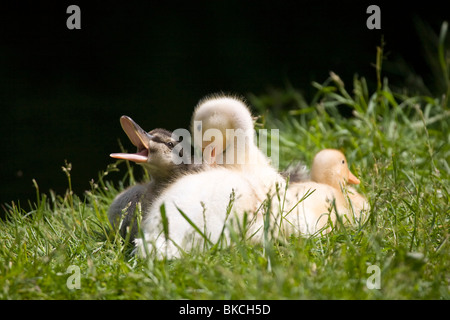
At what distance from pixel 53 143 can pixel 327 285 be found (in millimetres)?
3210

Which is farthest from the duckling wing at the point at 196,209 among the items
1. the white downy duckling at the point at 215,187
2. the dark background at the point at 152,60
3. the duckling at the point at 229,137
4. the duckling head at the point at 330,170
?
the dark background at the point at 152,60

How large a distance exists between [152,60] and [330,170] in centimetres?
281

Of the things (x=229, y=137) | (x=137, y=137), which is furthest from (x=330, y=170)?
(x=137, y=137)

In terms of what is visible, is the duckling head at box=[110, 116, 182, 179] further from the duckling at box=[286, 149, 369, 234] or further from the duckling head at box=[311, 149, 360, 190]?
the duckling head at box=[311, 149, 360, 190]

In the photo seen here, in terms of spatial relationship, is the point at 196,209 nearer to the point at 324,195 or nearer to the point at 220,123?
the point at 220,123

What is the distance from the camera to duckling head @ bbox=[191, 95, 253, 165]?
101 inches

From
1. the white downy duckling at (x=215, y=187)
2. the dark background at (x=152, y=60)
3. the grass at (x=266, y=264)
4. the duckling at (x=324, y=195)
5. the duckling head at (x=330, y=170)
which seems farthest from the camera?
the dark background at (x=152, y=60)

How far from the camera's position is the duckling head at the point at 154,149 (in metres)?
2.54

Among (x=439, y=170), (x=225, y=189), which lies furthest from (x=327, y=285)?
(x=439, y=170)

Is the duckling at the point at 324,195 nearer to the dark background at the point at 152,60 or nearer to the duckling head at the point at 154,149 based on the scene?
the duckling head at the point at 154,149

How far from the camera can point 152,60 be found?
532cm

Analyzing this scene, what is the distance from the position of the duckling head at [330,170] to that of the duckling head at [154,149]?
58 cm

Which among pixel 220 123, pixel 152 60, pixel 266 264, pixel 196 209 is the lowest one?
pixel 266 264

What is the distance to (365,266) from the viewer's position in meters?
1.97
